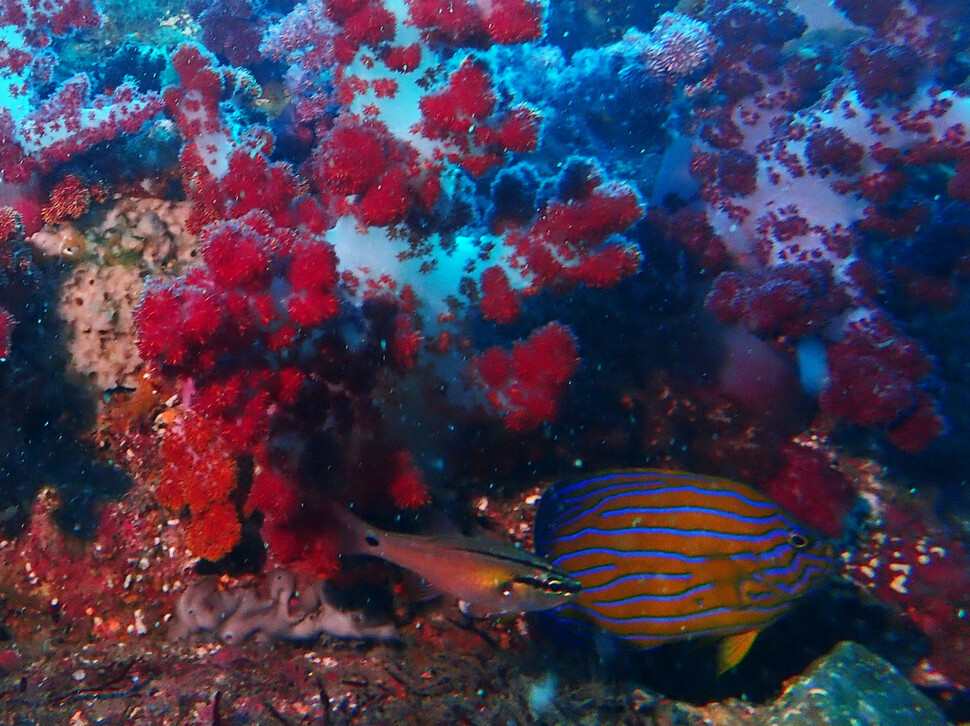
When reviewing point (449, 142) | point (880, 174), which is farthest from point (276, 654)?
point (880, 174)

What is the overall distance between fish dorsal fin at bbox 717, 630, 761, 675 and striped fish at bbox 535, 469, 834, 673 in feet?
0.32

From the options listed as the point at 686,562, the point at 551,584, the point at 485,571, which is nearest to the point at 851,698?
the point at 686,562

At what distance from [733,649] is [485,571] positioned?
1.37 metres

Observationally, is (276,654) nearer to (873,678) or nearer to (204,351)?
(204,351)

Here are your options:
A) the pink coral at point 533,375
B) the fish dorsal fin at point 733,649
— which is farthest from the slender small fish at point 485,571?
the fish dorsal fin at point 733,649

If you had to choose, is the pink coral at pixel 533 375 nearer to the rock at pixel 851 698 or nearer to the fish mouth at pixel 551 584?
the fish mouth at pixel 551 584

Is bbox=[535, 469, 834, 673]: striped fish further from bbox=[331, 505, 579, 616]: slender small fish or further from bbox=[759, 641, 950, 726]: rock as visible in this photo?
bbox=[759, 641, 950, 726]: rock

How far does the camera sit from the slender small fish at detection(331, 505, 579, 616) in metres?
2.46

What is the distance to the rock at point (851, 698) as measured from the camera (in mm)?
2932

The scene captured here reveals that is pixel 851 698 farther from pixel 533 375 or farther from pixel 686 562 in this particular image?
pixel 533 375

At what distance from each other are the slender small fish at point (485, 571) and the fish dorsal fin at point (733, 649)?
3.10 ft

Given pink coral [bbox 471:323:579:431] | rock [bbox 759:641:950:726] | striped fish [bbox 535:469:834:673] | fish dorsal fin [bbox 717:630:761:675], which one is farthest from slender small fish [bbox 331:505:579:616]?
rock [bbox 759:641:950:726]

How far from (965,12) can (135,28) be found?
8.16 m

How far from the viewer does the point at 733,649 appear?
2.81m
